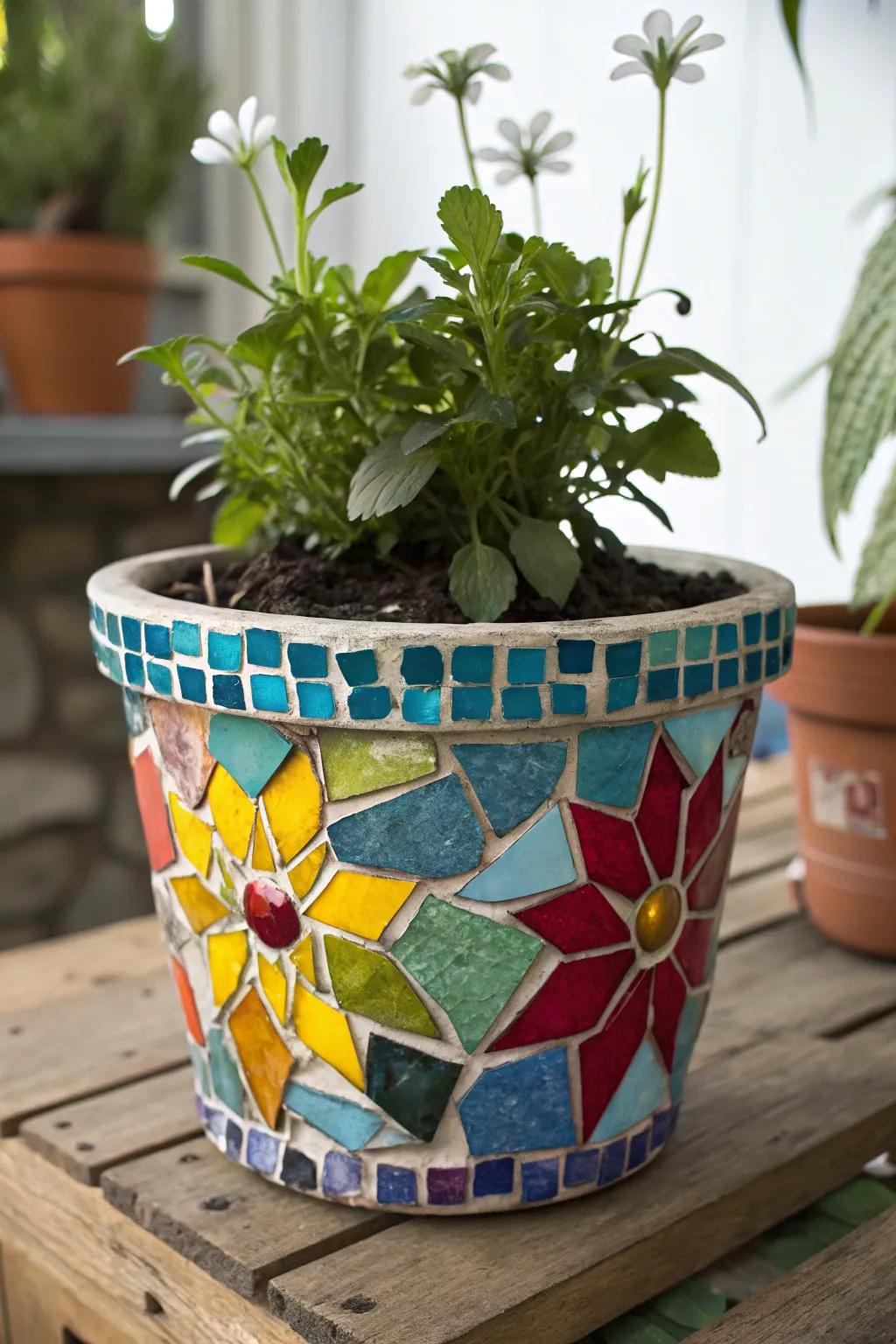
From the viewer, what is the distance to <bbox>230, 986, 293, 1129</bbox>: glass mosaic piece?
0.63 m

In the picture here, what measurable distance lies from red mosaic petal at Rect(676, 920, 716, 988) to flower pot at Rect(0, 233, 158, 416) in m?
1.59

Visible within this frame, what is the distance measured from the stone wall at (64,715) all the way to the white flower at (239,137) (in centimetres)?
147

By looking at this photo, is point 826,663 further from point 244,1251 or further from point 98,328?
point 98,328

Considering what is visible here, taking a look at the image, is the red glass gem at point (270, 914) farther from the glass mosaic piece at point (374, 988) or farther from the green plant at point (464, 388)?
the green plant at point (464, 388)

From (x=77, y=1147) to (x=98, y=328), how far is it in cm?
153

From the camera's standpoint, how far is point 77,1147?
71 cm

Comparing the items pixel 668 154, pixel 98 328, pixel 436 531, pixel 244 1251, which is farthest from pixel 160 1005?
pixel 668 154

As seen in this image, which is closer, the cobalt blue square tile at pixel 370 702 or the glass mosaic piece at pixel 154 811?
the cobalt blue square tile at pixel 370 702

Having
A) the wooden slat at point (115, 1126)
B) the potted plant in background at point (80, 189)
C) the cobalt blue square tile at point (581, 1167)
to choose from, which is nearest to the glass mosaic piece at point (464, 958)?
A: the cobalt blue square tile at point (581, 1167)

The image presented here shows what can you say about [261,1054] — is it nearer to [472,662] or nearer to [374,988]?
[374,988]

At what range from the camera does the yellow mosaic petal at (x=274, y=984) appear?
62cm

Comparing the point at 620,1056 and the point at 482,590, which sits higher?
the point at 482,590

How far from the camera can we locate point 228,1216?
639 millimetres

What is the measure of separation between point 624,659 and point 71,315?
1.62 m
